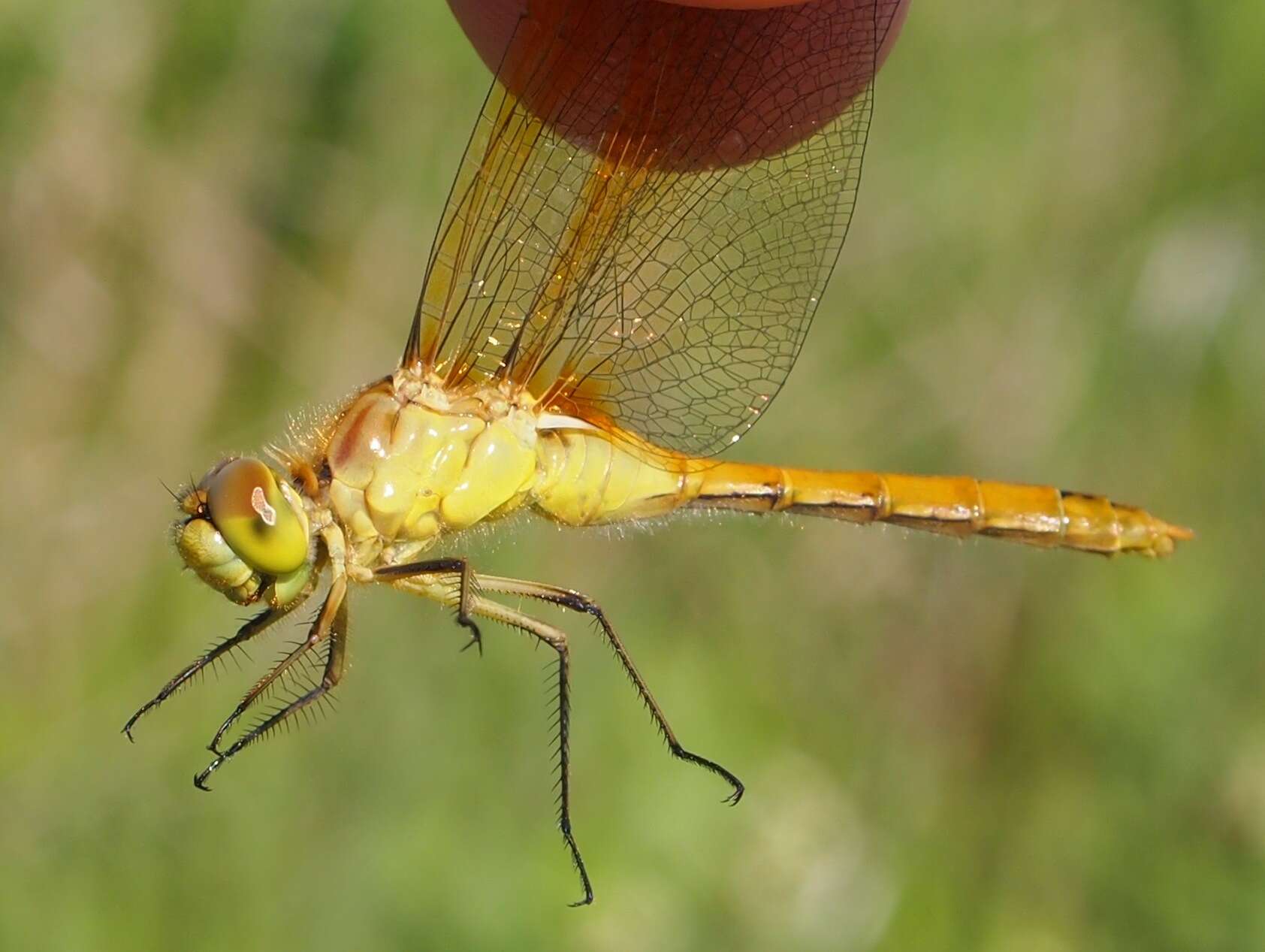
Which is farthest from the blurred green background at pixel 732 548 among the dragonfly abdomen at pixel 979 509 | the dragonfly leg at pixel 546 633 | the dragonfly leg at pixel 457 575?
the dragonfly leg at pixel 457 575

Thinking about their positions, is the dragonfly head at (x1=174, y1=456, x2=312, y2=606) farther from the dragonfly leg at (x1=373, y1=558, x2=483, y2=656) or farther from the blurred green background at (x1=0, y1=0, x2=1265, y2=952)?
the blurred green background at (x1=0, y1=0, x2=1265, y2=952)

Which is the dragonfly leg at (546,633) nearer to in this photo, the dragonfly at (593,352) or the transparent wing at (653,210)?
the dragonfly at (593,352)

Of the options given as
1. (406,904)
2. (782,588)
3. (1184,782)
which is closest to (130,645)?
(406,904)

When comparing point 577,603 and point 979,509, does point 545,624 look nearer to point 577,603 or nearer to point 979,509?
point 577,603

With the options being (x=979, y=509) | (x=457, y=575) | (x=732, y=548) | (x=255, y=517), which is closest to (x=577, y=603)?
(x=457, y=575)

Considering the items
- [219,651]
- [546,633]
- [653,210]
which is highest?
[653,210]

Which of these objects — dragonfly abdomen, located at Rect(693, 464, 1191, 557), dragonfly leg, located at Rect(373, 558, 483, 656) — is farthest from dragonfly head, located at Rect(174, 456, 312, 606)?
dragonfly abdomen, located at Rect(693, 464, 1191, 557)

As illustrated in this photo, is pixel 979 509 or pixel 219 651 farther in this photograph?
pixel 979 509
